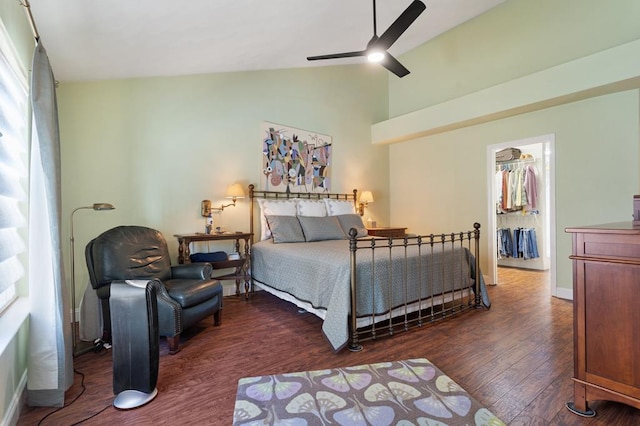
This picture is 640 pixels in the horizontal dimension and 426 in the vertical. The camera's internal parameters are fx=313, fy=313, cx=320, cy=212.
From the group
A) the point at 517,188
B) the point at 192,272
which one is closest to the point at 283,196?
the point at 192,272

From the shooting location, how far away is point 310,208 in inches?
180

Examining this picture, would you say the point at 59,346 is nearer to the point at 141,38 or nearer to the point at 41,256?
the point at 41,256

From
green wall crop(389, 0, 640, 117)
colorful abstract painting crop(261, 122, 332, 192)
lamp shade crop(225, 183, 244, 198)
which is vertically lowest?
lamp shade crop(225, 183, 244, 198)

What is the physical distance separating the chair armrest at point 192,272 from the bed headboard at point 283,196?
1.11 m

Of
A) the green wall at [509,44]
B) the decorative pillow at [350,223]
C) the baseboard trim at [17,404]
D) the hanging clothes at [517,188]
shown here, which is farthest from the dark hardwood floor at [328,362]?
the green wall at [509,44]

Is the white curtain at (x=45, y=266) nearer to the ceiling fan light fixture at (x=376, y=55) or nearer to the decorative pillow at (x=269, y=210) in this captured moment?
the ceiling fan light fixture at (x=376, y=55)

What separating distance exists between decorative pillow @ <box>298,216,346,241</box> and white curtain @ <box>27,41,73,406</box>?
2.64 meters

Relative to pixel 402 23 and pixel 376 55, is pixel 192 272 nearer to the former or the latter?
pixel 376 55

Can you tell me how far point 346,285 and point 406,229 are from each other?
11.8ft

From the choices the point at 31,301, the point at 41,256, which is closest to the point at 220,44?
the point at 41,256

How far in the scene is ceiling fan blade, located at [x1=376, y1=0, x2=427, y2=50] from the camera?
2.42 metres

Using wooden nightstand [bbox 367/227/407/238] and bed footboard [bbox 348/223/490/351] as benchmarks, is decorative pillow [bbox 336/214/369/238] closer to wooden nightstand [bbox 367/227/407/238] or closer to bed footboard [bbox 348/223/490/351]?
wooden nightstand [bbox 367/227/407/238]

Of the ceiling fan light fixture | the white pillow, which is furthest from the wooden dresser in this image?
the white pillow

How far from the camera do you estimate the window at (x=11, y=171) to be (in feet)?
5.61
